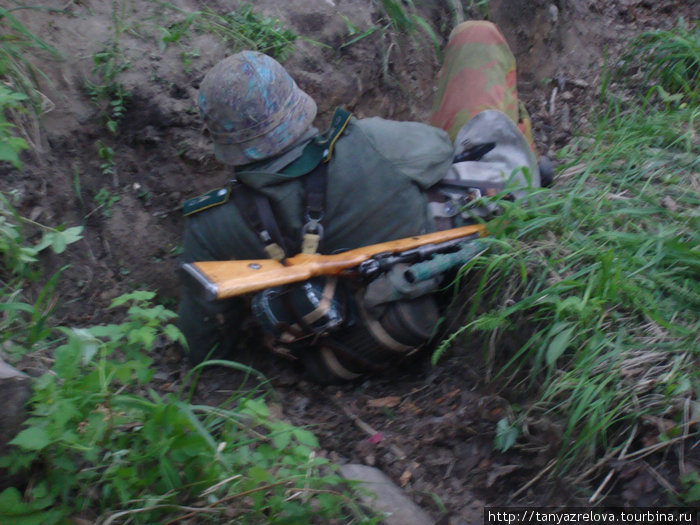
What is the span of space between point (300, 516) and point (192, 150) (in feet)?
6.88

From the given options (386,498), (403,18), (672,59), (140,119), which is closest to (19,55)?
(140,119)

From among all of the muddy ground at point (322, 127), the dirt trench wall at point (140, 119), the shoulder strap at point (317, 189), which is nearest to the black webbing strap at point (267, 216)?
the shoulder strap at point (317, 189)

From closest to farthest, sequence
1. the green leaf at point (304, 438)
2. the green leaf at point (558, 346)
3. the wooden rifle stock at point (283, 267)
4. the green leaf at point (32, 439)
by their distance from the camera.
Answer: the green leaf at point (32, 439) → the green leaf at point (304, 438) → the green leaf at point (558, 346) → the wooden rifle stock at point (283, 267)

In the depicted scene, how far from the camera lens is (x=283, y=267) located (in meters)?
2.32

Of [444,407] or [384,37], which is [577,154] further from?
[444,407]

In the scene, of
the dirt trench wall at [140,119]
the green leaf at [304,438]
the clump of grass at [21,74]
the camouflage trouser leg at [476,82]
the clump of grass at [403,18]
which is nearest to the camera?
the green leaf at [304,438]

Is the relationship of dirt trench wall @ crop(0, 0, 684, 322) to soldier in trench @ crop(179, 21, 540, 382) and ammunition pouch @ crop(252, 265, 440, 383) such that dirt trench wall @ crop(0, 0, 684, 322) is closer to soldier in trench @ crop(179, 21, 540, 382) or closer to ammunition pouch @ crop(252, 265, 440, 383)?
soldier in trench @ crop(179, 21, 540, 382)

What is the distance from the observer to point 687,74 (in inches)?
136

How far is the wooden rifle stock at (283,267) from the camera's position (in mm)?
2113

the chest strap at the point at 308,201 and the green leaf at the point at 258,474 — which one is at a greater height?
the chest strap at the point at 308,201

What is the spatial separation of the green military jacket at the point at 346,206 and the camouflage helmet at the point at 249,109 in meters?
0.10

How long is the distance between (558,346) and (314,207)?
105 cm

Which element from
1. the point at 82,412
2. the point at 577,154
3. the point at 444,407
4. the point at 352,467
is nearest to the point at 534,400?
the point at 444,407

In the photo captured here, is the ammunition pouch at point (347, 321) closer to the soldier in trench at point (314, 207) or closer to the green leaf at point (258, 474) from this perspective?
the soldier in trench at point (314, 207)
